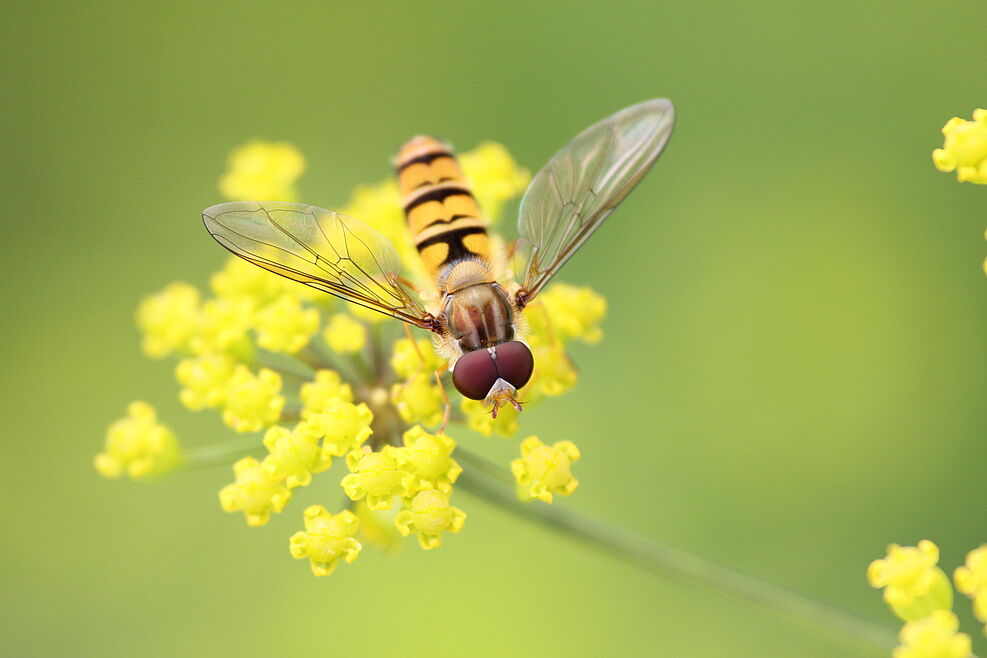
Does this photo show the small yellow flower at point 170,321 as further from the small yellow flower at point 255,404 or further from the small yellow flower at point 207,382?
the small yellow flower at point 255,404

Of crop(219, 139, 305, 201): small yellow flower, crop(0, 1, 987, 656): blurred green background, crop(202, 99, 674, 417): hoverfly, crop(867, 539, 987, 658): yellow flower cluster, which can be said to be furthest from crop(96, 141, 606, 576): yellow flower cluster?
crop(0, 1, 987, 656): blurred green background

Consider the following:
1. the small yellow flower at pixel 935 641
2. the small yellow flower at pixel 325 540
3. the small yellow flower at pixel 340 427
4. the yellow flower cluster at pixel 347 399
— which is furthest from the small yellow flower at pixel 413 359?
the small yellow flower at pixel 935 641

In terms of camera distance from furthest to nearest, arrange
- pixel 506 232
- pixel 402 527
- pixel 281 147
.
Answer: pixel 506 232
pixel 281 147
pixel 402 527

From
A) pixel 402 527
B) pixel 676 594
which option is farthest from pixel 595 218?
pixel 676 594

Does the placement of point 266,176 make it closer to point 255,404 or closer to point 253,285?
point 253,285

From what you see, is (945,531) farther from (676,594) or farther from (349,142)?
(349,142)

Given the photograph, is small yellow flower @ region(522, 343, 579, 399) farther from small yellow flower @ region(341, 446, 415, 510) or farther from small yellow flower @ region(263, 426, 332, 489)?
Result: small yellow flower @ region(263, 426, 332, 489)
